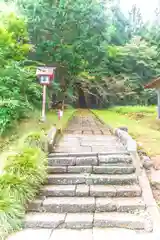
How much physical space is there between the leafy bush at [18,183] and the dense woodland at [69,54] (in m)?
3.92

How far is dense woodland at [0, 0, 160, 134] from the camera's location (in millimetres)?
8570

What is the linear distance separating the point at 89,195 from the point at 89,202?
22cm

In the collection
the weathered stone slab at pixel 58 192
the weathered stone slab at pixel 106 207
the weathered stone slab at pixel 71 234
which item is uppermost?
the weathered stone slab at pixel 58 192

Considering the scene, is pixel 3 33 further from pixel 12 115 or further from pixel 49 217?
pixel 49 217

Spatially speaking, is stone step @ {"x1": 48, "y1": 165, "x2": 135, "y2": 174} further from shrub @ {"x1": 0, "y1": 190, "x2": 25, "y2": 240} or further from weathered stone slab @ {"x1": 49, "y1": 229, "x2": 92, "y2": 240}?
weathered stone slab @ {"x1": 49, "y1": 229, "x2": 92, "y2": 240}

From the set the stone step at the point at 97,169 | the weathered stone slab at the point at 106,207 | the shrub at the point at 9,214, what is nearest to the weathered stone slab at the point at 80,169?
the stone step at the point at 97,169

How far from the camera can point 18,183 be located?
132 inches

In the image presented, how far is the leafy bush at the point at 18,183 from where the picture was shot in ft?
9.75

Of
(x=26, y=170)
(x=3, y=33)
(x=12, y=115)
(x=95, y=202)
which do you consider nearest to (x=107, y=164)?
(x=95, y=202)

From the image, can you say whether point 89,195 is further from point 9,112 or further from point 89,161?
point 9,112

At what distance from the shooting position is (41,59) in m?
12.9

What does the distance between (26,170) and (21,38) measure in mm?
8637

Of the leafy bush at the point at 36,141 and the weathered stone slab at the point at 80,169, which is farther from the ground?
the leafy bush at the point at 36,141

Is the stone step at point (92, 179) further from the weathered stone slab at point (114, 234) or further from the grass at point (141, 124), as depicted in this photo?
the grass at point (141, 124)
